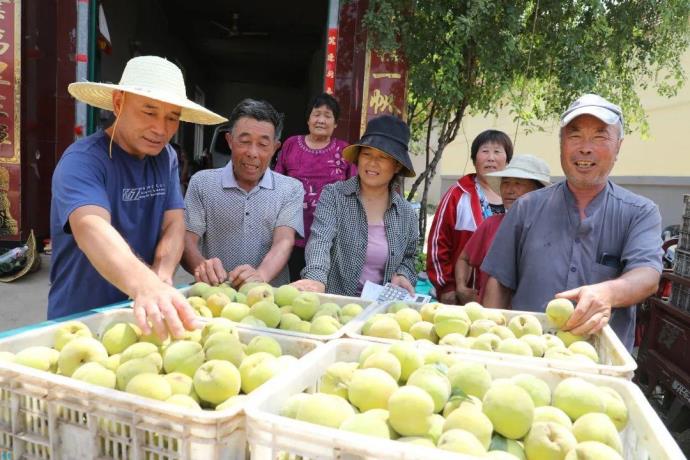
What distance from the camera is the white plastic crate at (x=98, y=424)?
3.36ft

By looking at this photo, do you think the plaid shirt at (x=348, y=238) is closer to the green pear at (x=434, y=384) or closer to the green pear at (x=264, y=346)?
the green pear at (x=264, y=346)

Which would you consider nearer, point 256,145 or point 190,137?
point 256,145

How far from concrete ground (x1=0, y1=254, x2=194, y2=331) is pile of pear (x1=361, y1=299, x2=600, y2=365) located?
390 cm

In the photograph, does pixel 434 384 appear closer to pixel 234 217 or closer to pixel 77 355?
pixel 77 355

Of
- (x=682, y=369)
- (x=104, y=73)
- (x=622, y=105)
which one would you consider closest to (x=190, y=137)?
(x=104, y=73)

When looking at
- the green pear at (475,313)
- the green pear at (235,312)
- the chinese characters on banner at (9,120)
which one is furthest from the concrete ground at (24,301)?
the green pear at (475,313)

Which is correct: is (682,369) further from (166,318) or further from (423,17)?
(423,17)

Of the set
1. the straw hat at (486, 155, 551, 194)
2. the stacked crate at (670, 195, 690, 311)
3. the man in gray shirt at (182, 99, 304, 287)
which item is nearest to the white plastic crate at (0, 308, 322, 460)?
the man in gray shirt at (182, 99, 304, 287)

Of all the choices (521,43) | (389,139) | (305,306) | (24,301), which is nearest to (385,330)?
(305,306)

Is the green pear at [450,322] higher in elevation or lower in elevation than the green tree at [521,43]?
lower

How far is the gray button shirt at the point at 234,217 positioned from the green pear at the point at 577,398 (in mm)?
1783

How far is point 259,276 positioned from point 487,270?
100 cm

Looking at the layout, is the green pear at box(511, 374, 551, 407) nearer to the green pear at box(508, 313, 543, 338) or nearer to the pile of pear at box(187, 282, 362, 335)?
the green pear at box(508, 313, 543, 338)

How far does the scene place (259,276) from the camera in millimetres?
2420
